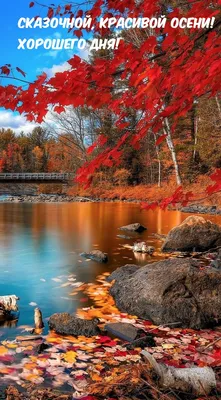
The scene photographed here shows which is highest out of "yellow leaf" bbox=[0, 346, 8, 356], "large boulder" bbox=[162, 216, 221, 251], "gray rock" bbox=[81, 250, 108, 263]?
"large boulder" bbox=[162, 216, 221, 251]

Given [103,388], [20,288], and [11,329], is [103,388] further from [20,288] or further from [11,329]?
[20,288]

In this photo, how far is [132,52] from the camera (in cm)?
381

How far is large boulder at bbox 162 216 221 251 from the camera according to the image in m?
11.5

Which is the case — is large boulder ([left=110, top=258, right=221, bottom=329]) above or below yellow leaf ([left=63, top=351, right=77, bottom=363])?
above

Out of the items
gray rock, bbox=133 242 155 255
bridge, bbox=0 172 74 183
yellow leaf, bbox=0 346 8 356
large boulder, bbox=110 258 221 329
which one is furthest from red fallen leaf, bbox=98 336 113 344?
bridge, bbox=0 172 74 183

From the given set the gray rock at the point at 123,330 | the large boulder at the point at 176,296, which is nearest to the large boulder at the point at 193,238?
the large boulder at the point at 176,296

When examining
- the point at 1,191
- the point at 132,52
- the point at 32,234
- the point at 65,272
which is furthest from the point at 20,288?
the point at 1,191

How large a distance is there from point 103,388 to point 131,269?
13.8ft

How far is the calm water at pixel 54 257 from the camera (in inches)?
269

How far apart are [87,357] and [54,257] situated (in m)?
6.70

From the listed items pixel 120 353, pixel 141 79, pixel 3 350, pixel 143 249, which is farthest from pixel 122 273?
pixel 141 79

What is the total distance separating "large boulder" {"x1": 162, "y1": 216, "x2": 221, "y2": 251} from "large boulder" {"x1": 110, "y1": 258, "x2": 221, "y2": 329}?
16.3 feet

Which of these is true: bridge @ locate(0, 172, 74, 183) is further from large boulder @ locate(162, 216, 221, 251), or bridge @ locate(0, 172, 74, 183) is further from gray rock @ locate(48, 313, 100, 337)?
gray rock @ locate(48, 313, 100, 337)

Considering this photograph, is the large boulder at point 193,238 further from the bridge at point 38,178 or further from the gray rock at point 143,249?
the bridge at point 38,178
